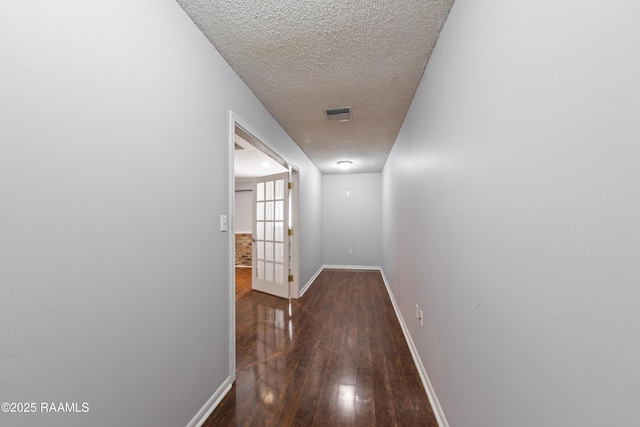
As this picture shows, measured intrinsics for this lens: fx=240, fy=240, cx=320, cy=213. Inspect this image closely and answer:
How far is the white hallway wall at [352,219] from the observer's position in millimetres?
5762

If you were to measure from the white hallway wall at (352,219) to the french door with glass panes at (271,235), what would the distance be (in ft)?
6.85

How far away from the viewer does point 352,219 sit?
588 centimetres

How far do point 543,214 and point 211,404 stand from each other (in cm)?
203

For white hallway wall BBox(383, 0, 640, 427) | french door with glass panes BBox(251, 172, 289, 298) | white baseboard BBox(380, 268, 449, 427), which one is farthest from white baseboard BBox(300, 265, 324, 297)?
white hallway wall BBox(383, 0, 640, 427)

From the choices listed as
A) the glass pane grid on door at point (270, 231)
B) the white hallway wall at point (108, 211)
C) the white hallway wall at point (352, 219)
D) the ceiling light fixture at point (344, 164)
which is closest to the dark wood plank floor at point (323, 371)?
the white hallway wall at point (108, 211)

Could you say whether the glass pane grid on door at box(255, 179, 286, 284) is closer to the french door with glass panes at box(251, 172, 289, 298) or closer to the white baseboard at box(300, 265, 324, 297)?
the french door with glass panes at box(251, 172, 289, 298)

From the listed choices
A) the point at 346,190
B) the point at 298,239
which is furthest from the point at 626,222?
the point at 346,190

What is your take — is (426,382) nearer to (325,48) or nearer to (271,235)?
(325,48)

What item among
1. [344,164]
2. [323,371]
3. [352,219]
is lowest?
[323,371]

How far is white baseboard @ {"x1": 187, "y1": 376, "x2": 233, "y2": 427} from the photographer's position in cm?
143

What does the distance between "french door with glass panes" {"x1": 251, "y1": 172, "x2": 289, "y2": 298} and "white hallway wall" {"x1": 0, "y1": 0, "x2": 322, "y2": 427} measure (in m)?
2.11

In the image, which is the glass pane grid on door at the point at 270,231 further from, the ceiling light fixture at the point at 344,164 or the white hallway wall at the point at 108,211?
the white hallway wall at the point at 108,211

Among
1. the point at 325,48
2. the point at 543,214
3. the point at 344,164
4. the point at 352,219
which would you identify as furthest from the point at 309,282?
the point at 543,214

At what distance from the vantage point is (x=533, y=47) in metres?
0.70
